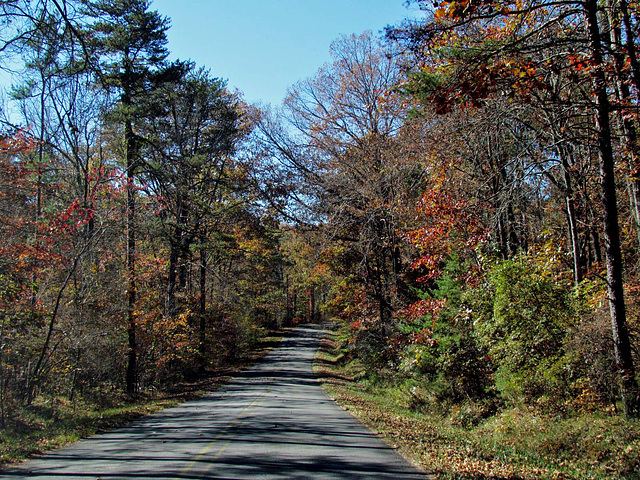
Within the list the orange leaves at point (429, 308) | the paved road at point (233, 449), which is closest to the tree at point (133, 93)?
the paved road at point (233, 449)

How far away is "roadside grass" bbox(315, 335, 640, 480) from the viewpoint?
700 cm

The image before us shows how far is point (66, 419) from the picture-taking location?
13375 millimetres

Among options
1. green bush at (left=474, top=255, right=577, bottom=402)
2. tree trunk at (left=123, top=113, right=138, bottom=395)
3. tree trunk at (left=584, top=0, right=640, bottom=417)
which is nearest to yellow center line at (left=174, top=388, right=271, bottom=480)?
green bush at (left=474, top=255, right=577, bottom=402)

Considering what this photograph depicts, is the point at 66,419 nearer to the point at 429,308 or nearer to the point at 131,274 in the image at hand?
the point at 131,274

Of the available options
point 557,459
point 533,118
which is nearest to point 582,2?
point 533,118

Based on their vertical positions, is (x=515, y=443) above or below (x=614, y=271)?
below

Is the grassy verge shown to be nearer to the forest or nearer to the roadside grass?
the forest

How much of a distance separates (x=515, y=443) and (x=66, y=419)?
39.0 ft

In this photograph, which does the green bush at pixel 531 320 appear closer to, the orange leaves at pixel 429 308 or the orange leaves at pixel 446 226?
the orange leaves at pixel 446 226

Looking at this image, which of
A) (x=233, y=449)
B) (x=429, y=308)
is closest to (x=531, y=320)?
(x=429, y=308)

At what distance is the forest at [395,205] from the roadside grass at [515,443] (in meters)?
0.51

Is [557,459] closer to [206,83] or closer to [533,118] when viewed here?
[533,118]

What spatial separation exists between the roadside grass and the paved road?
0.75m

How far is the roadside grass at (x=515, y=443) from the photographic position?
23.0 ft
